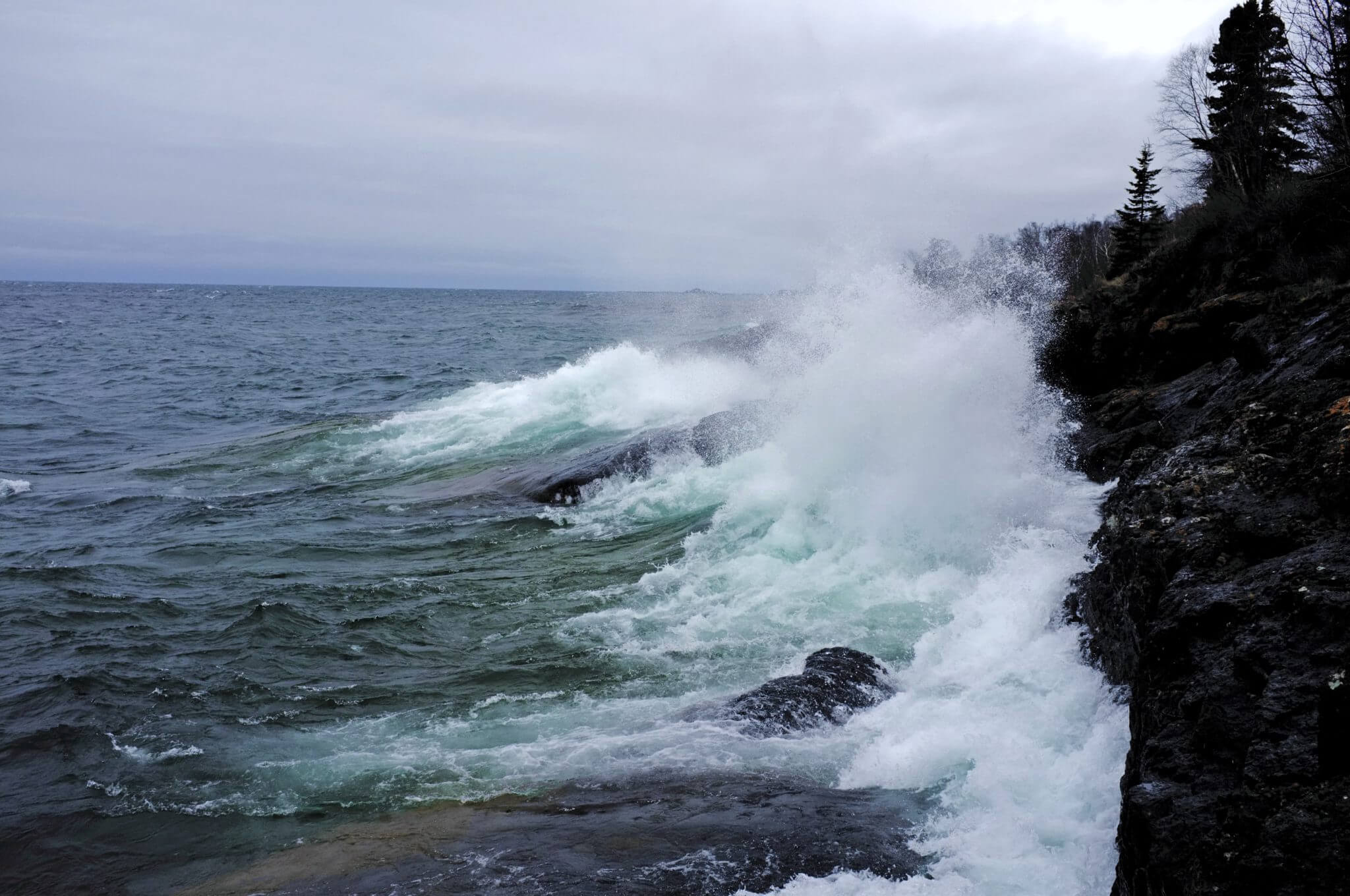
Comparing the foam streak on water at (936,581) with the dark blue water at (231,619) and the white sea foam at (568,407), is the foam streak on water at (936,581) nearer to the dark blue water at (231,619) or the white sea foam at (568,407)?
the dark blue water at (231,619)

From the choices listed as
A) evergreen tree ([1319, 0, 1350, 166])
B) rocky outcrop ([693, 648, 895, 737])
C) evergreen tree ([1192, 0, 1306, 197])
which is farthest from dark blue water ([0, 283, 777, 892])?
evergreen tree ([1192, 0, 1306, 197])

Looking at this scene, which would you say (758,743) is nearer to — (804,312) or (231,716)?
(231,716)

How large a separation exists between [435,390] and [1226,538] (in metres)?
26.5

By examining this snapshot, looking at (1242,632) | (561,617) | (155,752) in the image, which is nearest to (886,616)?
(561,617)

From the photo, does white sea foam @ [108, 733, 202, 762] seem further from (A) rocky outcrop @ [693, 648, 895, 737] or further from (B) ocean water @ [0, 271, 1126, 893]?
(A) rocky outcrop @ [693, 648, 895, 737]

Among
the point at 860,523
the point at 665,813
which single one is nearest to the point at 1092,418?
the point at 860,523

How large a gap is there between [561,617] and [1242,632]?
6.91 meters

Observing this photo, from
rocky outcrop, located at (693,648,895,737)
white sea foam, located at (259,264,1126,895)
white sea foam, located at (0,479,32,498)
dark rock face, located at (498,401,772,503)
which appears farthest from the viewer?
white sea foam, located at (0,479,32,498)

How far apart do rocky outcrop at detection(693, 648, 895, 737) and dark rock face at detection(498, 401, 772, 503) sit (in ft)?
25.8

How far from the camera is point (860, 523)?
37.1ft

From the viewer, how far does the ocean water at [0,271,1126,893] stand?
20.1 ft

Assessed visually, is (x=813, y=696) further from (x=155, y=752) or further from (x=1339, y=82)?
(x=1339, y=82)

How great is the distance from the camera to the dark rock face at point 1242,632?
3.42m

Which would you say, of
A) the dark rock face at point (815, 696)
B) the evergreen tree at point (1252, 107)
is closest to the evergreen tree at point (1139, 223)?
the evergreen tree at point (1252, 107)
